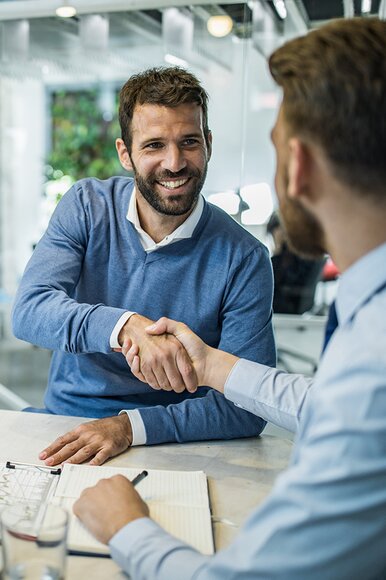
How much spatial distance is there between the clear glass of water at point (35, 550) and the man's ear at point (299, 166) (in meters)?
0.51

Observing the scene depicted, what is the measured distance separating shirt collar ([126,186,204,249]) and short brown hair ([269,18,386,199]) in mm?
879

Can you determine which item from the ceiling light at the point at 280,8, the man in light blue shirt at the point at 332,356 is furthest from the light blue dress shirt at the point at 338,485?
the ceiling light at the point at 280,8

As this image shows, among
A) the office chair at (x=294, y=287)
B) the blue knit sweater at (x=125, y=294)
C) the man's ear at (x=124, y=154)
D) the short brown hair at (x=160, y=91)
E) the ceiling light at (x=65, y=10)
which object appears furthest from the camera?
the office chair at (x=294, y=287)

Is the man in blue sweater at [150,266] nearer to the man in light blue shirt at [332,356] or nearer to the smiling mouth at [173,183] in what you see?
the smiling mouth at [173,183]

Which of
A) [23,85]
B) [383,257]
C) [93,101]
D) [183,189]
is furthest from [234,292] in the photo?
[93,101]

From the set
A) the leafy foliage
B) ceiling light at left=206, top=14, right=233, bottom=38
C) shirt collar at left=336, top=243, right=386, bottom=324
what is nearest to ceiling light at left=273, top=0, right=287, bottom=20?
ceiling light at left=206, top=14, right=233, bottom=38

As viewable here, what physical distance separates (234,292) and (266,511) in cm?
93

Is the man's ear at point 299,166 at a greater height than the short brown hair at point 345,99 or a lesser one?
lesser

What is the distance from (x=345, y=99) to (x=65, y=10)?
281 centimetres

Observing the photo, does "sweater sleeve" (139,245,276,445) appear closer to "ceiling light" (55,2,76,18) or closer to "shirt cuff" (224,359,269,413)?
"shirt cuff" (224,359,269,413)

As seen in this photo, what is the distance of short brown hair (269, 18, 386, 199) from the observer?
0.77 metres

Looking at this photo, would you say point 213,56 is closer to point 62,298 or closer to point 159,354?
point 62,298

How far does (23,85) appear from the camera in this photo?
6855 millimetres

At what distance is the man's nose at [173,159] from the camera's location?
66.5 inches
